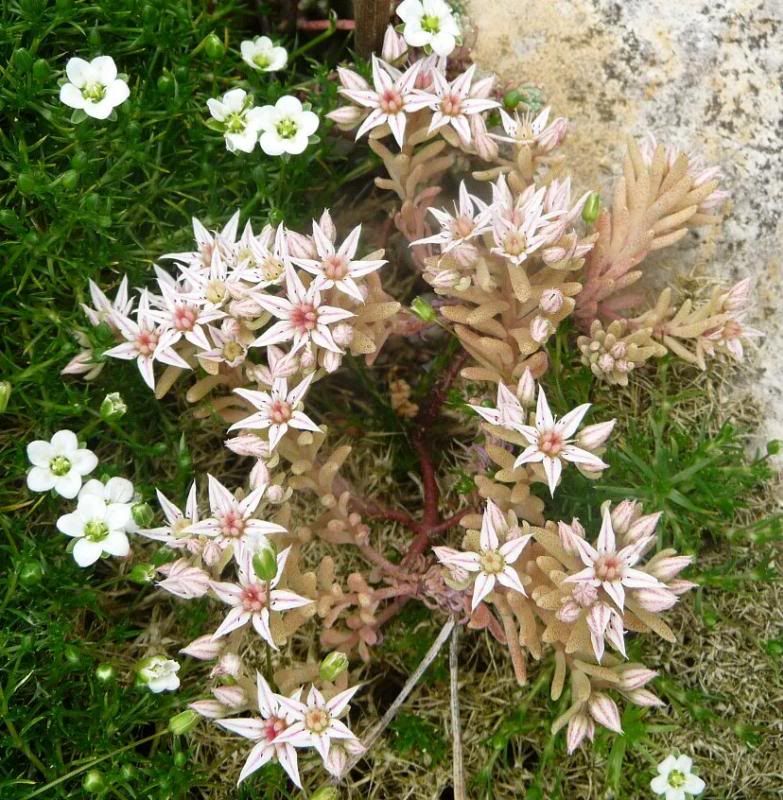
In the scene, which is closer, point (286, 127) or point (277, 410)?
point (277, 410)

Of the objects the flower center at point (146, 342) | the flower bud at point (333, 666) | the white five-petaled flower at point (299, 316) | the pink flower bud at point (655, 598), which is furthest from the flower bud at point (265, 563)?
the pink flower bud at point (655, 598)

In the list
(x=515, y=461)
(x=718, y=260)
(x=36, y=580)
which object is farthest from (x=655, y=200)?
(x=36, y=580)

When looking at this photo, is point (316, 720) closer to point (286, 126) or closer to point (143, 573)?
point (143, 573)

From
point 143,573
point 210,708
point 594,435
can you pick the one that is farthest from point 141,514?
A: point 594,435

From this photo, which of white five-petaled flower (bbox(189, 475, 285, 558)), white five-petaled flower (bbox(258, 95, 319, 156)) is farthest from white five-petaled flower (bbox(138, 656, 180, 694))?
white five-petaled flower (bbox(258, 95, 319, 156))

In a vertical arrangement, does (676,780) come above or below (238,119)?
below

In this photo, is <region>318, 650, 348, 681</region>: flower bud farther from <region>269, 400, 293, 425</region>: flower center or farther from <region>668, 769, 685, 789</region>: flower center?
<region>668, 769, 685, 789</region>: flower center

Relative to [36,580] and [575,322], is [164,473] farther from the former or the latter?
[575,322]

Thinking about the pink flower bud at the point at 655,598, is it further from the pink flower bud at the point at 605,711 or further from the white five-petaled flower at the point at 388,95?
the white five-petaled flower at the point at 388,95
